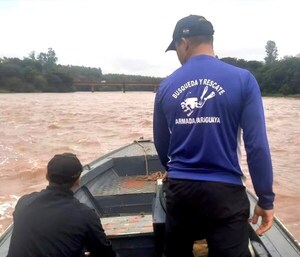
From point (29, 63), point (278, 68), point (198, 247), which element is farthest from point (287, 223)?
point (29, 63)

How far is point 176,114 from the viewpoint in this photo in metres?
2.00

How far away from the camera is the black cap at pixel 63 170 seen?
2.44 meters

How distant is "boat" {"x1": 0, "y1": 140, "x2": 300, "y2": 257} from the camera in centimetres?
276

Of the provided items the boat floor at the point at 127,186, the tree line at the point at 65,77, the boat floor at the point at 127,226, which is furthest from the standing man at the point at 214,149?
the tree line at the point at 65,77

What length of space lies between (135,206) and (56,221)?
10.4 ft

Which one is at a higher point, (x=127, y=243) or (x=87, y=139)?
(x=127, y=243)

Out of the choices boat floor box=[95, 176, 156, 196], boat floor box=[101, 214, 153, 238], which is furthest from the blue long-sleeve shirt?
boat floor box=[95, 176, 156, 196]

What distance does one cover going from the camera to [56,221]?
229 cm

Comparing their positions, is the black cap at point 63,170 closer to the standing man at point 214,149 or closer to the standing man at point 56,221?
the standing man at point 56,221

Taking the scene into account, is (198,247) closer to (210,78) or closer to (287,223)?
(210,78)

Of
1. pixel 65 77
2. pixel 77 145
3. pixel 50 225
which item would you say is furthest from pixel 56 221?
pixel 65 77

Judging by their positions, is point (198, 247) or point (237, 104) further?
point (198, 247)

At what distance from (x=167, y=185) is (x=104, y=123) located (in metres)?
18.7

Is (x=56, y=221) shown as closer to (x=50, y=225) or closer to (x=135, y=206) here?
(x=50, y=225)
